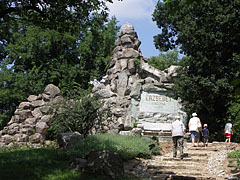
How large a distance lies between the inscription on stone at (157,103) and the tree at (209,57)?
2.54 feet

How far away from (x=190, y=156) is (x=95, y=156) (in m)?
5.40

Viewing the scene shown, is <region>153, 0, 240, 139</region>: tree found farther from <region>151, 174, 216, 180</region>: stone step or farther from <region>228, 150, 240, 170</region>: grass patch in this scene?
<region>151, 174, 216, 180</region>: stone step

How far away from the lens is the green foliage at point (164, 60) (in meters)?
31.4

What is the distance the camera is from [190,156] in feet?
37.9

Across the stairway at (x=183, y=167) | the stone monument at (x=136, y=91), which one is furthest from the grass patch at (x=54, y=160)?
the stone monument at (x=136, y=91)

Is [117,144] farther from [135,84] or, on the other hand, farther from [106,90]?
[106,90]

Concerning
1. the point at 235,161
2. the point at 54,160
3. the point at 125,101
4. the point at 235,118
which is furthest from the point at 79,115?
the point at 235,118

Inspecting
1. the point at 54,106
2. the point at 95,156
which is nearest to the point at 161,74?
the point at 54,106

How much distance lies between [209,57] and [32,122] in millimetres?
11503

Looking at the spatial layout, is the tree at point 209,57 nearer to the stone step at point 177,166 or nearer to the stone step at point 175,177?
the stone step at point 177,166

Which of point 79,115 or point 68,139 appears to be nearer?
point 68,139

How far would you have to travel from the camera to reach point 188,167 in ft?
31.4

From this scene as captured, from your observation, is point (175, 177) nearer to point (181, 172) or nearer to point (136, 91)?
point (181, 172)

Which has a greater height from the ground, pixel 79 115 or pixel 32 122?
pixel 79 115
